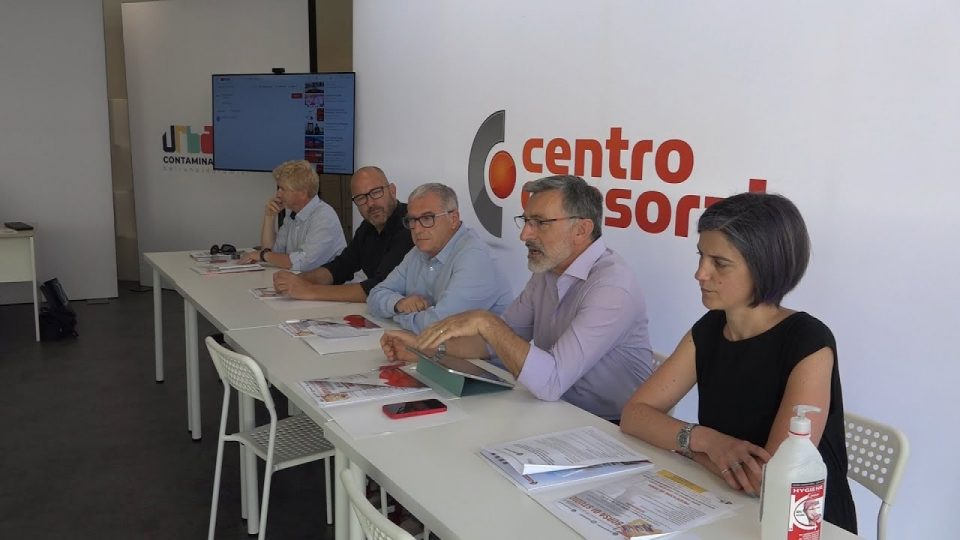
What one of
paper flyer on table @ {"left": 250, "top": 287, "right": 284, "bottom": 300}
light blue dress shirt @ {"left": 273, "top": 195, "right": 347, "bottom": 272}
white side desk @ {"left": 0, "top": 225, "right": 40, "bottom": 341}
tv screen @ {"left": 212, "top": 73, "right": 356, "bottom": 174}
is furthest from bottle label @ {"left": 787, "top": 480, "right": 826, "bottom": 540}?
white side desk @ {"left": 0, "top": 225, "right": 40, "bottom": 341}

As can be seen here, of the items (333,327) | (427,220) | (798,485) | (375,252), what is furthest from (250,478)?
(798,485)

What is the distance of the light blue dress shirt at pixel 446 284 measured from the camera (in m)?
3.03

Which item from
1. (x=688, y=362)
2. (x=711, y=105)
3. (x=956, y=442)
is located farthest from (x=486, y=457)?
(x=711, y=105)

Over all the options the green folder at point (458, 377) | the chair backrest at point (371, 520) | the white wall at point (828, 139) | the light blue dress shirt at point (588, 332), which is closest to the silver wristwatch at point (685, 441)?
the light blue dress shirt at point (588, 332)

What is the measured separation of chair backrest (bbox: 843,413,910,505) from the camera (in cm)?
184

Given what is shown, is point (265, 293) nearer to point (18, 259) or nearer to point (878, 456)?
point (878, 456)

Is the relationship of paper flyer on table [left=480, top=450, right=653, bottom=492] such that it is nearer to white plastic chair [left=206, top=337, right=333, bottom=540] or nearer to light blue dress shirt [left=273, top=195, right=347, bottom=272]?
white plastic chair [left=206, top=337, right=333, bottom=540]

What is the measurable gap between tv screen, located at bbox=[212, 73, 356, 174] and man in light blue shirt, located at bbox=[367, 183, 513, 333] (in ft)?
9.19

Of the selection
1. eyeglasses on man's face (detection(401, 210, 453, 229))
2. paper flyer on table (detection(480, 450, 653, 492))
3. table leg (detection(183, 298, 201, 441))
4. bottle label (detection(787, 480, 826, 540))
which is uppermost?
eyeglasses on man's face (detection(401, 210, 453, 229))

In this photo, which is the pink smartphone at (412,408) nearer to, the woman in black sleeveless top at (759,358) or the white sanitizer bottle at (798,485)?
the woman in black sleeveless top at (759,358)

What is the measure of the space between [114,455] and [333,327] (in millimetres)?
1576

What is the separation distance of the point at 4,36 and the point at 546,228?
19.5 ft

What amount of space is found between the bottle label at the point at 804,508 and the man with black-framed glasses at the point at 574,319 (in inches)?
36.3

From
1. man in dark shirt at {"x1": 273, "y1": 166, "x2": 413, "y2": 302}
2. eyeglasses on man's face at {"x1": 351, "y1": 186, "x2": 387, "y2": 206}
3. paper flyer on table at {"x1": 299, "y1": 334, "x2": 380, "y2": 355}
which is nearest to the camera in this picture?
paper flyer on table at {"x1": 299, "y1": 334, "x2": 380, "y2": 355}
